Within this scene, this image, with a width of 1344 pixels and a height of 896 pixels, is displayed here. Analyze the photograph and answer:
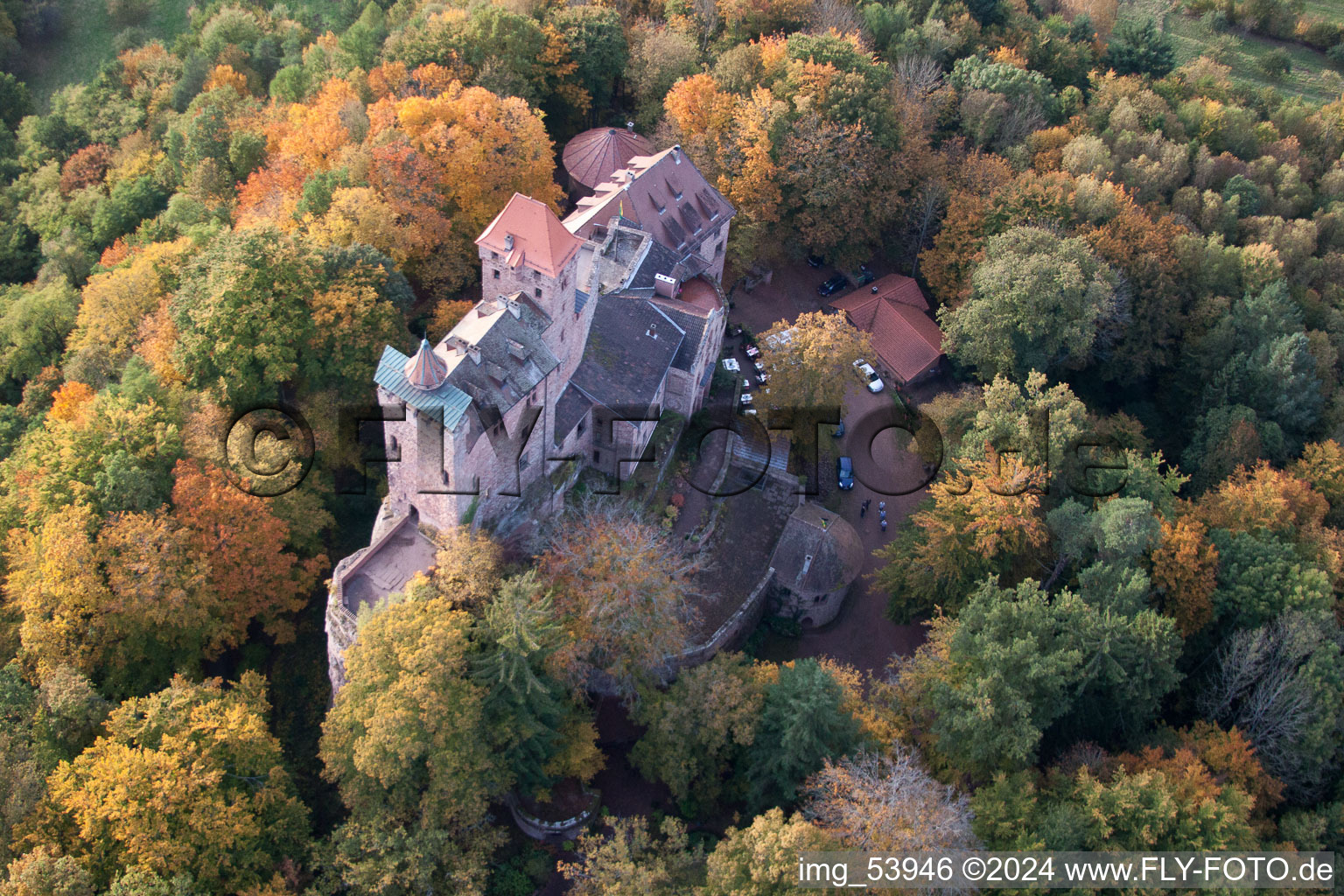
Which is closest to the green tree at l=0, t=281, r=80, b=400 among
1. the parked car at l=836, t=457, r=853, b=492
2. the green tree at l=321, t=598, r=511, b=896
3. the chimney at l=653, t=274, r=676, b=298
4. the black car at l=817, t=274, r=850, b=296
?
the green tree at l=321, t=598, r=511, b=896

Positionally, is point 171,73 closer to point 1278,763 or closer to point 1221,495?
point 1221,495

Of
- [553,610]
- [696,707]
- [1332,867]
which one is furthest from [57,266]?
[1332,867]

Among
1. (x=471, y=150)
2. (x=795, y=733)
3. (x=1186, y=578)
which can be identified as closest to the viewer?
(x=795, y=733)

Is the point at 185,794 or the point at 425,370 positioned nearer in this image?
the point at 425,370

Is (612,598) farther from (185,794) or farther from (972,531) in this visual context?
(972,531)

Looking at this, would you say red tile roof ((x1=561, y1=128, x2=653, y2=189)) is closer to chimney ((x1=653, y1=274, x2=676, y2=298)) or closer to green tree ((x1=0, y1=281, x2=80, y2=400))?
chimney ((x1=653, y1=274, x2=676, y2=298))

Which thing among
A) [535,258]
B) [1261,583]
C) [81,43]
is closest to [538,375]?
[535,258]
